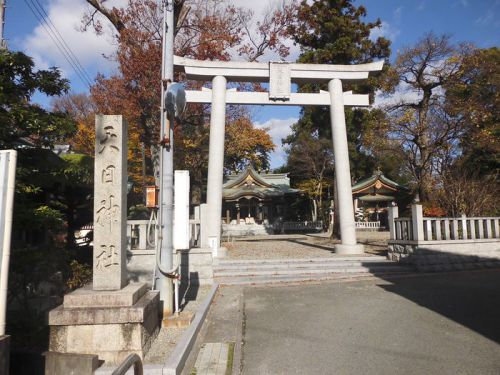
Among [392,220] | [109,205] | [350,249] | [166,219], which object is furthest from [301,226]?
[109,205]

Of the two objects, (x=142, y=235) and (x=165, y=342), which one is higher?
(x=142, y=235)

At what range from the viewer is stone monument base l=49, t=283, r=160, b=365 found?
4.35 metres

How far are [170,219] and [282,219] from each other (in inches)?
1014

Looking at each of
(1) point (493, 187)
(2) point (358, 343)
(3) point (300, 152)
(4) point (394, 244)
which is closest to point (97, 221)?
(2) point (358, 343)

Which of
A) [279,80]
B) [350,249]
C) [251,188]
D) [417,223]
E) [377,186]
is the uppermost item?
[279,80]

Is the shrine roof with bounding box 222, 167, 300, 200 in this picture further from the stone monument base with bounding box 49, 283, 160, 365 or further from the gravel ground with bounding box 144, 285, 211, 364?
the stone monument base with bounding box 49, 283, 160, 365

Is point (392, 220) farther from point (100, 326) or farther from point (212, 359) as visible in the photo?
point (100, 326)

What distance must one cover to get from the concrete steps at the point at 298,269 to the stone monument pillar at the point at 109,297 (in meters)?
5.03

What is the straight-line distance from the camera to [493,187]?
1575 cm

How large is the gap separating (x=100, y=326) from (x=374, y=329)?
4009mm

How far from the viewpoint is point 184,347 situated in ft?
15.1

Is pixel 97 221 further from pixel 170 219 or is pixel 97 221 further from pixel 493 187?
pixel 493 187

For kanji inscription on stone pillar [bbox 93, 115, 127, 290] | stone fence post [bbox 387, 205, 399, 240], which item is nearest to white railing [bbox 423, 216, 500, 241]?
stone fence post [bbox 387, 205, 399, 240]

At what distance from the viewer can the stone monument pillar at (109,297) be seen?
4.36 metres
